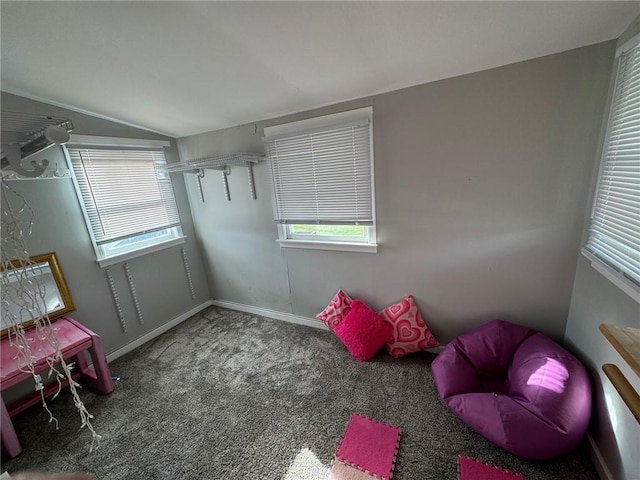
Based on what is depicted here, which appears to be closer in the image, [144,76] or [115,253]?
[144,76]

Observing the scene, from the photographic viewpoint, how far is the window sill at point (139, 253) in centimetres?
229

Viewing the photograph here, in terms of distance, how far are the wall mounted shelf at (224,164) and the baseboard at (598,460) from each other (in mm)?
2770

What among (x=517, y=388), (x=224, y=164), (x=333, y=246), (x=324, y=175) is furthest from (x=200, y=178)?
(x=517, y=388)

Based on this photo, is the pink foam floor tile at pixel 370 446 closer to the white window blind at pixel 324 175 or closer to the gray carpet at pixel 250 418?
the gray carpet at pixel 250 418

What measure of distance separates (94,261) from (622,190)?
11.5 ft

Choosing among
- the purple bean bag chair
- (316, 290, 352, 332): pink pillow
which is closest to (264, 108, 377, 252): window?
(316, 290, 352, 332): pink pillow

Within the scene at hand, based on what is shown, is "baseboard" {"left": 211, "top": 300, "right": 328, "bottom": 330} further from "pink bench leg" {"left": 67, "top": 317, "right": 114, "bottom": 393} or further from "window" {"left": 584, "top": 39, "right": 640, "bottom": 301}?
"window" {"left": 584, "top": 39, "right": 640, "bottom": 301}

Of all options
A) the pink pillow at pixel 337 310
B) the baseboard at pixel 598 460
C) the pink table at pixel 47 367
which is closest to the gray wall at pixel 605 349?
the baseboard at pixel 598 460

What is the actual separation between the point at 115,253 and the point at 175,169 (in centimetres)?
96

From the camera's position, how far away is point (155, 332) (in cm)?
267

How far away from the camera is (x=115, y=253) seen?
240cm

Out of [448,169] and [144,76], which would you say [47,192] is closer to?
[144,76]

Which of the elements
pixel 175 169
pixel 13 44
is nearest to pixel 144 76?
pixel 13 44

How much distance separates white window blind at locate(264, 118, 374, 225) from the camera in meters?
2.00
